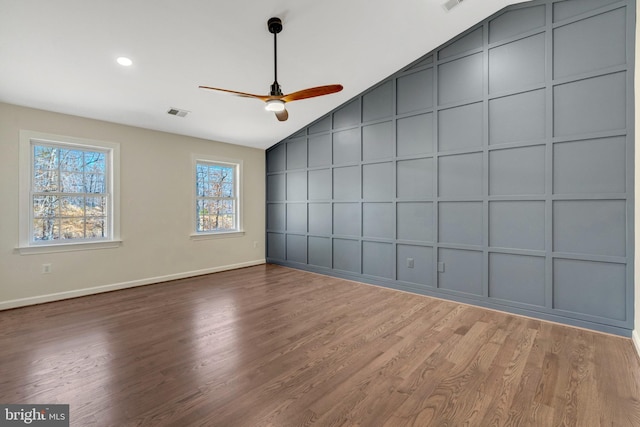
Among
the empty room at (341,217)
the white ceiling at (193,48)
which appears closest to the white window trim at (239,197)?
the empty room at (341,217)

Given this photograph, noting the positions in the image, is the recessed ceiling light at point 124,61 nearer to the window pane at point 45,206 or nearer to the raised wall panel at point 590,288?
the window pane at point 45,206

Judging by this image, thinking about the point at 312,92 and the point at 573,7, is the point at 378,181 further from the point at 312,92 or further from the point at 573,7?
the point at 573,7

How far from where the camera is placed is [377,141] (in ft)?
15.0

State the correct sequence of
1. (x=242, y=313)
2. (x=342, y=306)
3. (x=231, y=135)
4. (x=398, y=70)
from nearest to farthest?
(x=242, y=313), (x=342, y=306), (x=398, y=70), (x=231, y=135)

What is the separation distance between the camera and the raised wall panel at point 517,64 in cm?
325

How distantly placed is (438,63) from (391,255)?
275 cm

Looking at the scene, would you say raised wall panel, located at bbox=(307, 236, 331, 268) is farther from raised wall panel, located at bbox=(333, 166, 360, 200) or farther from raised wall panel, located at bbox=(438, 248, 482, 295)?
raised wall panel, located at bbox=(438, 248, 482, 295)

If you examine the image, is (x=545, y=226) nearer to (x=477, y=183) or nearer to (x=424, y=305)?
(x=477, y=183)

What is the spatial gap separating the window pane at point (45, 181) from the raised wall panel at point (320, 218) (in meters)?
3.75

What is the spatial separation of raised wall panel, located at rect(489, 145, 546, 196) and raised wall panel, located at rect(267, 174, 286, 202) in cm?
379

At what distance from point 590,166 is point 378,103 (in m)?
2.73

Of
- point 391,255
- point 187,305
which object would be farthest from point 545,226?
point 187,305

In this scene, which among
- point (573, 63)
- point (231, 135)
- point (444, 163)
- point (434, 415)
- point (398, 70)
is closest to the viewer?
point (434, 415)

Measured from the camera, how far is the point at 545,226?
318cm
